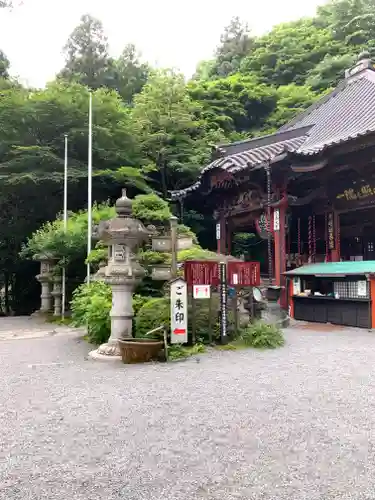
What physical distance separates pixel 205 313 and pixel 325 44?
2487cm

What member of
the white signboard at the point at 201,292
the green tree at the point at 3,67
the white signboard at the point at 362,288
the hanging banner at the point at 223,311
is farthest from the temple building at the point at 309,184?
the green tree at the point at 3,67

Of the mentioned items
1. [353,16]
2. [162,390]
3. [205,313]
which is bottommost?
[162,390]

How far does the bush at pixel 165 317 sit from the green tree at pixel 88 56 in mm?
25186

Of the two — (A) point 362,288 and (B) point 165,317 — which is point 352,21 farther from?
(B) point 165,317

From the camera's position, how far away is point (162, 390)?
5.66m

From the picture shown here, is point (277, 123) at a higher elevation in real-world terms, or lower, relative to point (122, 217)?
higher

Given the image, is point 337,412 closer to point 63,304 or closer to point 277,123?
point 63,304

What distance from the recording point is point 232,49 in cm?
3525

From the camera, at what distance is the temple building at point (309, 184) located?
506 inches

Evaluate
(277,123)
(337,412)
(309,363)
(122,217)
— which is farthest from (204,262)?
(277,123)

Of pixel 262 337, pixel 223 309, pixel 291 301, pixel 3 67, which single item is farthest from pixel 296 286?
pixel 3 67

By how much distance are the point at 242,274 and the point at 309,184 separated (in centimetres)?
653

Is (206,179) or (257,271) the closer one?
(257,271)

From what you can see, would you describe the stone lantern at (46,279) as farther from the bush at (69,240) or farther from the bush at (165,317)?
the bush at (165,317)
